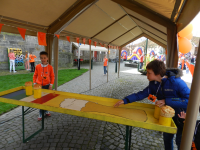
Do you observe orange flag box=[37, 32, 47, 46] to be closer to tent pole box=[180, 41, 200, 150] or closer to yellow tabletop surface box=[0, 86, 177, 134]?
yellow tabletop surface box=[0, 86, 177, 134]

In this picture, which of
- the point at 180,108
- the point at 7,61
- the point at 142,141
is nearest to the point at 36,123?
the point at 142,141

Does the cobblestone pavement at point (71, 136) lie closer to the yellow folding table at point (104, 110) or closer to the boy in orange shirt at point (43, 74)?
the yellow folding table at point (104, 110)

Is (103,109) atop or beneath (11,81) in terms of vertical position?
atop

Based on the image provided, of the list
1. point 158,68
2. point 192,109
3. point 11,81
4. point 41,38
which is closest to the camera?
point 192,109

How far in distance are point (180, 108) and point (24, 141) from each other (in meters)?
2.58

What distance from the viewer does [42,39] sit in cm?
351

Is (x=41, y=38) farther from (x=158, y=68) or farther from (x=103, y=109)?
(x=158, y=68)

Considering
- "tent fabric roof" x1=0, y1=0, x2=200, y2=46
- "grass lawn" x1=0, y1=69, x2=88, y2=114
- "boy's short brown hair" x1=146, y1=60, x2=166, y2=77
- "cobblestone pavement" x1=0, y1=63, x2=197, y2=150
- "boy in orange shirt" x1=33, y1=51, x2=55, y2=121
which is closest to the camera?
"boy's short brown hair" x1=146, y1=60, x2=166, y2=77

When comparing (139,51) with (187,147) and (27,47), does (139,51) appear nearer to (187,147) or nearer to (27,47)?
(27,47)

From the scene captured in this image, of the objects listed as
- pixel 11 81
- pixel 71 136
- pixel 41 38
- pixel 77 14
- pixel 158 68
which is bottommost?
pixel 71 136

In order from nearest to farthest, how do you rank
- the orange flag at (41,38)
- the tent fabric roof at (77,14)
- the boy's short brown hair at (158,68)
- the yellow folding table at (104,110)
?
1. the yellow folding table at (104,110)
2. the boy's short brown hair at (158,68)
3. the tent fabric roof at (77,14)
4. the orange flag at (41,38)

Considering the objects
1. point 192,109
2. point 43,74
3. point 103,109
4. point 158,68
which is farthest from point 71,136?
point 192,109

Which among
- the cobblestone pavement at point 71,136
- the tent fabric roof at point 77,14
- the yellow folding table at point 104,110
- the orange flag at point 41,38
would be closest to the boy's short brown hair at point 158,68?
the yellow folding table at point 104,110

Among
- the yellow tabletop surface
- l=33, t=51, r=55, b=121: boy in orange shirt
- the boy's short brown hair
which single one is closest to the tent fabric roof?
the boy's short brown hair
